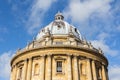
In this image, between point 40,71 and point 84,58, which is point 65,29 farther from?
point 40,71

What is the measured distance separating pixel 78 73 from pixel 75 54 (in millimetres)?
3141

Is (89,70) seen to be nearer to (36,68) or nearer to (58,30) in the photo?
(36,68)

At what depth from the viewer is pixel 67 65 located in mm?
37938

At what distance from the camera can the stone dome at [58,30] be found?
4531 centimetres

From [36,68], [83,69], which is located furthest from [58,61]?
[83,69]

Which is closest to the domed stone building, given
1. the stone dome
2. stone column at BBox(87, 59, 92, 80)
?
stone column at BBox(87, 59, 92, 80)

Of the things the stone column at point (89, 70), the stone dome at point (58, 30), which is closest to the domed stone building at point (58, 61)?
the stone column at point (89, 70)

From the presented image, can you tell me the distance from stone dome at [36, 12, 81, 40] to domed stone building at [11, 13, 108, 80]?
6.90 feet

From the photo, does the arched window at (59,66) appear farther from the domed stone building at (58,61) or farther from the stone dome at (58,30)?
the stone dome at (58,30)

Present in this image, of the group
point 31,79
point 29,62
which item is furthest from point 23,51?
point 31,79

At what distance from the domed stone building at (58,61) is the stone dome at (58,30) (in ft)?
6.90

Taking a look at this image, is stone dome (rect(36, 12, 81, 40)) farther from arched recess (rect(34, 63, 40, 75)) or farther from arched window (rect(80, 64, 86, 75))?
Result: arched window (rect(80, 64, 86, 75))

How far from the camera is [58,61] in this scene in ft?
128

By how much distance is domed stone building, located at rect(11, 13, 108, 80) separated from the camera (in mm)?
37625
